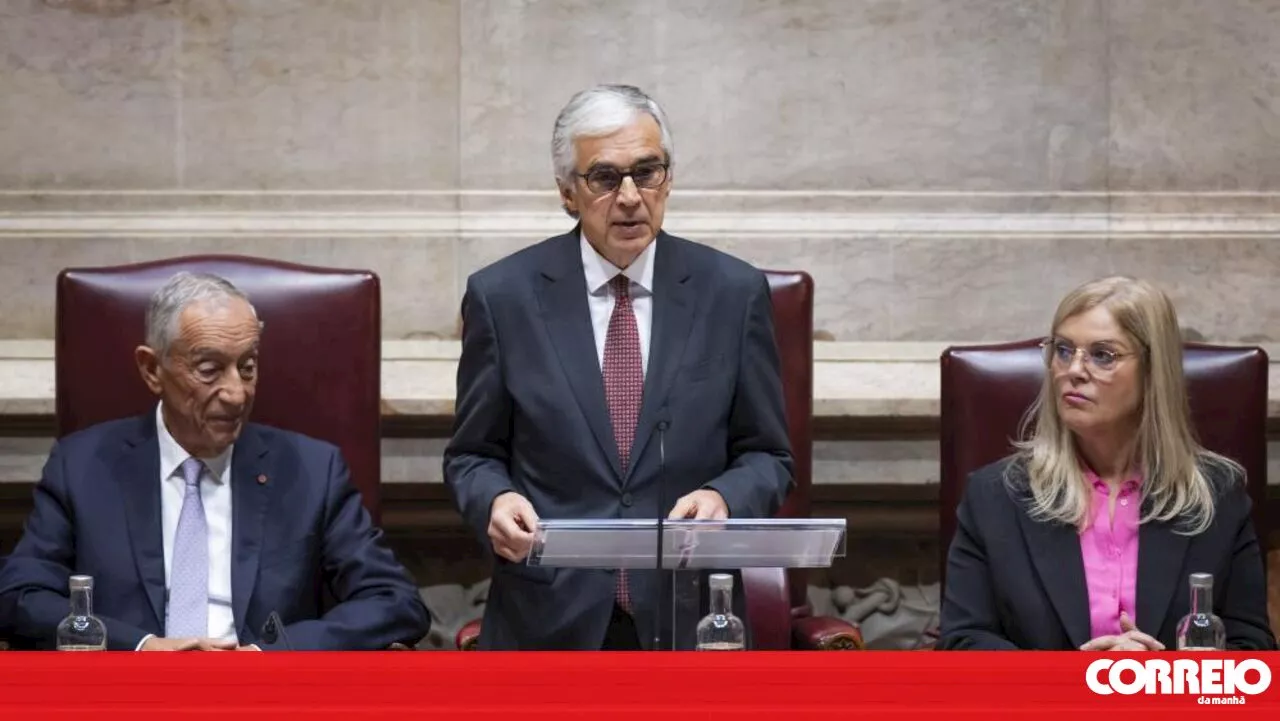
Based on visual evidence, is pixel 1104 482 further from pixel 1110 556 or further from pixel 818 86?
pixel 818 86

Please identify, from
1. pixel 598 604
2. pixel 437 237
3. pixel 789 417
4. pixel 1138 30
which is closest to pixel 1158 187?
pixel 1138 30

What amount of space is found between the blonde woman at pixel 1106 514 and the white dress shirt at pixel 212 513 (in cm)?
119

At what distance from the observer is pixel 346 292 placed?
360cm

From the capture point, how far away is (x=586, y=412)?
3035mm

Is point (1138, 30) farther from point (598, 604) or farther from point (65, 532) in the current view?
point (65, 532)

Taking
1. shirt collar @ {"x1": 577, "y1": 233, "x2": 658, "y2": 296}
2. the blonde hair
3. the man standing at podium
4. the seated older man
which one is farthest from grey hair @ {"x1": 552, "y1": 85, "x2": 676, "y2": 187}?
the blonde hair

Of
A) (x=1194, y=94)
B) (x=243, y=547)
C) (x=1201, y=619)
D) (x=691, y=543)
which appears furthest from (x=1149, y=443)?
(x=243, y=547)

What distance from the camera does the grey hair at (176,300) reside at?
327cm

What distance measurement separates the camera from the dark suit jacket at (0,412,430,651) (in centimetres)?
317

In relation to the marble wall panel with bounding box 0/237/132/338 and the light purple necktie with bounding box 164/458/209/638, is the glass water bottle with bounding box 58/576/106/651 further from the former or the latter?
the marble wall panel with bounding box 0/237/132/338

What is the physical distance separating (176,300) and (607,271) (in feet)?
2.47
